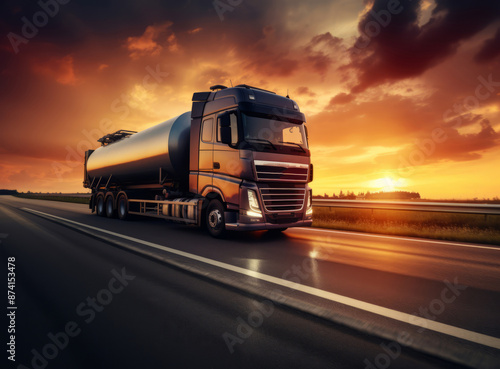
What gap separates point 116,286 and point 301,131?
630cm

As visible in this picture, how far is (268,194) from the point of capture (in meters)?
7.78

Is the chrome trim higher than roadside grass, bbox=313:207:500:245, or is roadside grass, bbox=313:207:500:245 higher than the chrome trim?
the chrome trim

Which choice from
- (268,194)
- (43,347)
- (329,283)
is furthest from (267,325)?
(268,194)

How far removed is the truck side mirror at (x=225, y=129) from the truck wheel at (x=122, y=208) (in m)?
7.64

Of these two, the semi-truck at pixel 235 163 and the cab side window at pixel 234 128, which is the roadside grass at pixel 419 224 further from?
the cab side window at pixel 234 128

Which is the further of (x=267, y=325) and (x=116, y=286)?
(x=116, y=286)

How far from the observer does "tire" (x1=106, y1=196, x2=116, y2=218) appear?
49.5 feet

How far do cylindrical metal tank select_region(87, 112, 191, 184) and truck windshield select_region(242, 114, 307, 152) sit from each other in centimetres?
267

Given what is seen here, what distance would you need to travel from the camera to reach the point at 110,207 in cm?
1531

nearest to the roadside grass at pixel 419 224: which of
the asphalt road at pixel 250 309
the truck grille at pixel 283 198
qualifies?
the asphalt road at pixel 250 309

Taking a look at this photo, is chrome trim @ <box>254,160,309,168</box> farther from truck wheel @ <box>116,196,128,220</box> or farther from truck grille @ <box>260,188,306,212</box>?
truck wheel @ <box>116,196,128,220</box>

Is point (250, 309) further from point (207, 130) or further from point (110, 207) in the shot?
point (110, 207)

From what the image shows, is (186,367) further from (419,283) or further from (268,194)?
(268,194)

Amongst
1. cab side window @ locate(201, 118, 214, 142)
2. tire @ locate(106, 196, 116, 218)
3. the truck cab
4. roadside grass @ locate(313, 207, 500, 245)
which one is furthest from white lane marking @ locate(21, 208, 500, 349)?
tire @ locate(106, 196, 116, 218)
